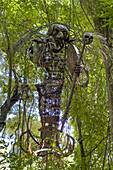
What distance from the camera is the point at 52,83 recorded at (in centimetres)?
137

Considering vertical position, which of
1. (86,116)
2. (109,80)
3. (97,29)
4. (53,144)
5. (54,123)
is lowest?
(53,144)

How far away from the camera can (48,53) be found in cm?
142

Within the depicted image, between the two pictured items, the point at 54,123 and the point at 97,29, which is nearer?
the point at 54,123

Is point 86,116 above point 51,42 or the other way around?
the other way around

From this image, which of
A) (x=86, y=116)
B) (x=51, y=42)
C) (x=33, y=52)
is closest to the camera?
(x=51, y=42)

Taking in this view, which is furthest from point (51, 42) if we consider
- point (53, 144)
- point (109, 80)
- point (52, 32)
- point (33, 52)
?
point (53, 144)

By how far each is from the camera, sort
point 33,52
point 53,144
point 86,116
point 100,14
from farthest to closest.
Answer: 1. point 86,116
2. point 100,14
3. point 33,52
4. point 53,144

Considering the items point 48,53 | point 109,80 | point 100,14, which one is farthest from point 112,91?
point 100,14

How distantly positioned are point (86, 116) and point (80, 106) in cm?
11

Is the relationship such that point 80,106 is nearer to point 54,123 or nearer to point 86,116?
point 86,116

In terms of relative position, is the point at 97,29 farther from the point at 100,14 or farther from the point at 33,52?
the point at 33,52

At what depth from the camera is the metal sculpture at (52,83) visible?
129cm

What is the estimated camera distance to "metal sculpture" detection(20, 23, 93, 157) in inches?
50.7

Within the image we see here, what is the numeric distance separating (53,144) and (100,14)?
1072 mm
